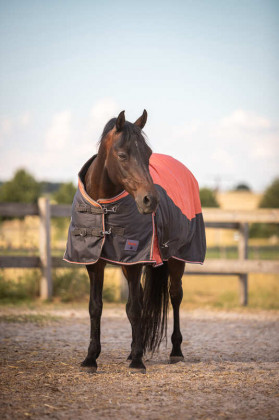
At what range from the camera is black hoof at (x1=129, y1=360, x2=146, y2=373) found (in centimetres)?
388

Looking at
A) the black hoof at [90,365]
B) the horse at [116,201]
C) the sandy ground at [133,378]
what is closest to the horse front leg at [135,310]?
the horse at [116,201]

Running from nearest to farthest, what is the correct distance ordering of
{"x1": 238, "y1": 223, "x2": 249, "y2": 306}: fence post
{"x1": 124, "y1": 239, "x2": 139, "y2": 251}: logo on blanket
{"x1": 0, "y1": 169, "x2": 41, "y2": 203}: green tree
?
{"x1": 124, "y1": 239, "x2": 139, "y2": 251}: logo on blanket < {"x1": 238, "y1": 223, "x2": 249, "y2": 306}: fence post < {"x1": 0, "y1": 169, "x2": 41, "y2": 203}: green tree

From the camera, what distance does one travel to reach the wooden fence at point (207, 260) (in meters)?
8.25

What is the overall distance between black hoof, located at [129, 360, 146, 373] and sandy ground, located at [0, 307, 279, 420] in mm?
59

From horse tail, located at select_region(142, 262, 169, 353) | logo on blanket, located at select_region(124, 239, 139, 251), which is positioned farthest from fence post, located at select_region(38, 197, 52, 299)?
logo on blanket, located at select_region(124, 239, 139, 251)

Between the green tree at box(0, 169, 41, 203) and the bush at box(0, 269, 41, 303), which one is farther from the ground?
the green tree at box(0, 169, 41, 203)

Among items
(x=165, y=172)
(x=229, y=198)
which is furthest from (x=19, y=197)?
(x=165, y=172)

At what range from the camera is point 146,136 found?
3.80 meters

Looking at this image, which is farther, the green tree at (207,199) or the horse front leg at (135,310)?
the green tree at (207,199)

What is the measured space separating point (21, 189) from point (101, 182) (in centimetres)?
4162

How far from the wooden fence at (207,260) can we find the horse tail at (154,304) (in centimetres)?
362

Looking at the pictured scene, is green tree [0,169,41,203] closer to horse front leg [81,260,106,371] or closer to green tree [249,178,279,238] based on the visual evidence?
green tree [249,178,279,238]

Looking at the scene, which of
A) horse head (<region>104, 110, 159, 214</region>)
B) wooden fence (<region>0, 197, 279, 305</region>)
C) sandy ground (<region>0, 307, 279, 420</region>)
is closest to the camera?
sandy ground (<region>0, 307, 279, 420</region>)

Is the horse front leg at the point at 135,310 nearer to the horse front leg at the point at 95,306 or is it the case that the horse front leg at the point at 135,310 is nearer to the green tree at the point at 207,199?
the horse front leg at the point at 95,306
